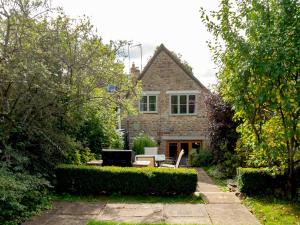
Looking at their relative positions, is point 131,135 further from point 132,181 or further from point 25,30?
point 25,30

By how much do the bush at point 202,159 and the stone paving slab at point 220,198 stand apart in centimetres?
816

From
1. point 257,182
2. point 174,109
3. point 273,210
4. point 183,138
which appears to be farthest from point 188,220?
point 174,109

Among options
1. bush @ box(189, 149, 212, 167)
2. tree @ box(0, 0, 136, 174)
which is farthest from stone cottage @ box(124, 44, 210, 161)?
tree @ box(0, 0, 136, 174)

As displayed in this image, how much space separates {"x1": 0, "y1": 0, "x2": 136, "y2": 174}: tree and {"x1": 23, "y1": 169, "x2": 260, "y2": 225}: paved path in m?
1.96

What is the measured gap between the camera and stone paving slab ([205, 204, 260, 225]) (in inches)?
276

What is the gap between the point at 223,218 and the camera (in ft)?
23.9

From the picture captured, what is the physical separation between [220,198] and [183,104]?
41.1ft

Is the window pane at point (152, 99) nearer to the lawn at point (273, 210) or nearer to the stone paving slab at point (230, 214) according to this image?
the lawn at point (273, 210)

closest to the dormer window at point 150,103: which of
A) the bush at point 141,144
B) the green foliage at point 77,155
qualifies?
the bush at point 141,144

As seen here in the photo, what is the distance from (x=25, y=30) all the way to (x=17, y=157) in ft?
10.7

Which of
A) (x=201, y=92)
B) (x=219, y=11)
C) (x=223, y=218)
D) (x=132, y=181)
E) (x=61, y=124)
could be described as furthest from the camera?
(x=201, y=92)

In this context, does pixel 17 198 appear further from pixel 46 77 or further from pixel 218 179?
pixel 218 179

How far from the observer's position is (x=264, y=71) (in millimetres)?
7457

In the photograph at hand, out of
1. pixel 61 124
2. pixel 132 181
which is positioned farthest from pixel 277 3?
pixel 61 124
